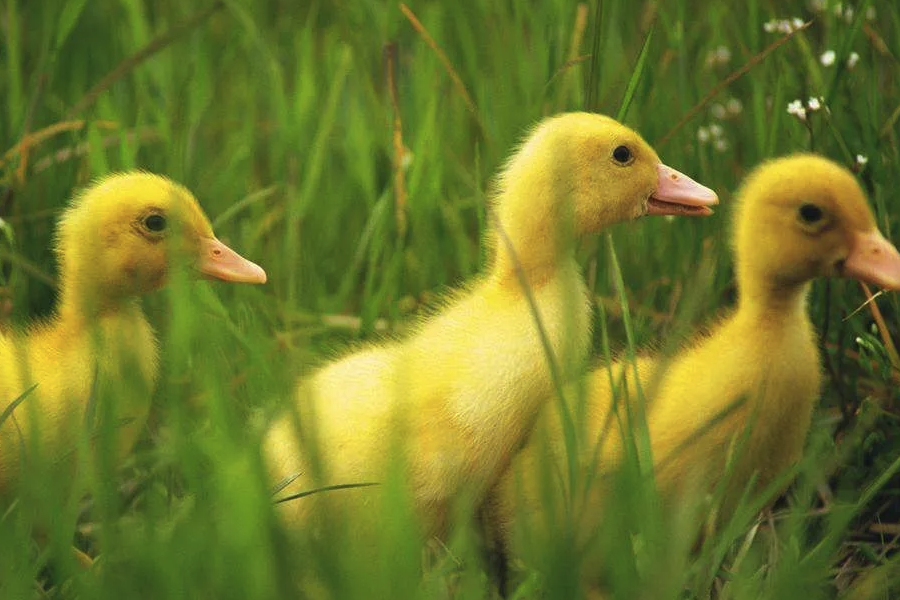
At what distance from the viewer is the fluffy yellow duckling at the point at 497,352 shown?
2717mm

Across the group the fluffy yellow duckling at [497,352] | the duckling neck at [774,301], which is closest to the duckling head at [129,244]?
the fluffy yellow duckling at [497,352]

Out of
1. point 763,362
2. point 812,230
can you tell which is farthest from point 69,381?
point 812,230

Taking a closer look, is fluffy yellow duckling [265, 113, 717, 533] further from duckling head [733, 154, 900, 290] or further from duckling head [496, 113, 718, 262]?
duckling head [733, 154, 900, 290]

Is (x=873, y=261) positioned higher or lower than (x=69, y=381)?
higher

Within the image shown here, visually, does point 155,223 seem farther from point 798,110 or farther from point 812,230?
point 798,110

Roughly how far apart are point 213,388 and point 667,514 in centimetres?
93

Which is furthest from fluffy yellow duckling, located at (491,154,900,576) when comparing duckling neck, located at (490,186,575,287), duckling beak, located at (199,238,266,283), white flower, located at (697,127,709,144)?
white flower, located at (697,127,709,144)

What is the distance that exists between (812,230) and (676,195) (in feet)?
0.89

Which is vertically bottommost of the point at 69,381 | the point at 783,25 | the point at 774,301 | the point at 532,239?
the point at 69,381

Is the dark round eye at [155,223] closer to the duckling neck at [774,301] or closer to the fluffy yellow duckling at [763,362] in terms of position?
the fluffy yellow duckling at [763,362]

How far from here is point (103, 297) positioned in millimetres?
2959

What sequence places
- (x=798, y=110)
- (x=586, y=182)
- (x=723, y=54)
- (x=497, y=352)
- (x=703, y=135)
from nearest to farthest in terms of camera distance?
1. (x=497, y=352)
2. (x=586, y=182)
3. (x=798, y=110)
4. (x=703, y=135)
5. (x=723, y=54)

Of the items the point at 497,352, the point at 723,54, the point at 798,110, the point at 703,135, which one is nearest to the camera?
the point at 497,352

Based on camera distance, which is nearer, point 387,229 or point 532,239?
point 532,239
